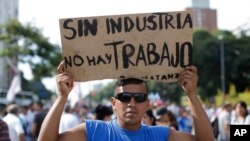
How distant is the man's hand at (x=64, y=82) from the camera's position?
14.2ft

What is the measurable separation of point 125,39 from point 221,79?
71.4 meters

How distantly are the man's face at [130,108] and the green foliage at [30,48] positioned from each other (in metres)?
39.4

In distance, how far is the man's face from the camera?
14.0 feet

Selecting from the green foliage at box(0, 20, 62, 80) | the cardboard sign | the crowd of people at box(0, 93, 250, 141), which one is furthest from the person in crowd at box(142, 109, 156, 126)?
the green foliage at box(0, 20, 62, 80)

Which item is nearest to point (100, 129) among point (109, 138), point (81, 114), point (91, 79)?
point (109, 138)

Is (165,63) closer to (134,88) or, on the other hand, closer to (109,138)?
(134,88)

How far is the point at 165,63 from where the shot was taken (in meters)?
4.61

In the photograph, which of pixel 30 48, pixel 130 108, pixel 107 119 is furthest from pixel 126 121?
pixel 30 48

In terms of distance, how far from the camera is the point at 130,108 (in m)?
4.28

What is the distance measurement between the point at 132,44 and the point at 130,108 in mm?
520

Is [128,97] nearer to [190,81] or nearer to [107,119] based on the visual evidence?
[190,81]

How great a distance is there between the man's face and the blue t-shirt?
7cm

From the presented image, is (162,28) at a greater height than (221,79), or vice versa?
(162,28)

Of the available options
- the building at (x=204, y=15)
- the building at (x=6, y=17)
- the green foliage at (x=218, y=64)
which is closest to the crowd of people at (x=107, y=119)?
the building at (x=6, y=17)
